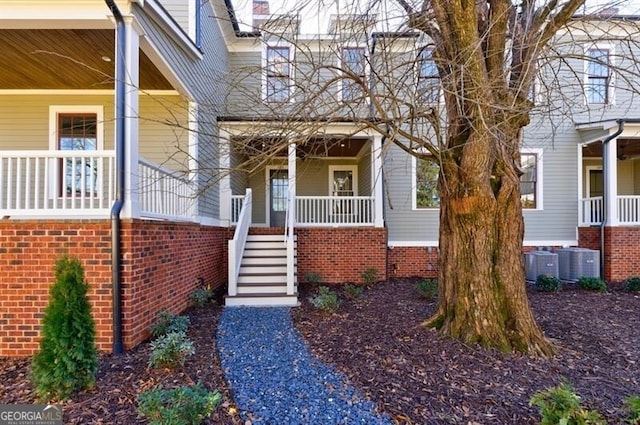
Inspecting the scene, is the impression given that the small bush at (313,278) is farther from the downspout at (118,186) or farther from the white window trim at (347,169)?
the downspout at (118,186)

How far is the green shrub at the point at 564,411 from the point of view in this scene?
236 cm

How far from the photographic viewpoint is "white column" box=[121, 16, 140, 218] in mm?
4238

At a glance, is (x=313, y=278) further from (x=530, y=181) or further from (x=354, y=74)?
(x=530, y=181)

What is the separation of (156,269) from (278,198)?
277 inches

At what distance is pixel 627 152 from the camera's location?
11.5 m

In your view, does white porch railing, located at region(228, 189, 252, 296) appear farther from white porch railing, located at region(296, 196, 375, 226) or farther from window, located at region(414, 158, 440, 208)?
window, located at region(414, 158, 440, 208)

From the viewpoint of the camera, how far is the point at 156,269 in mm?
4801

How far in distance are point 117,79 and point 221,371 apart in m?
3.57

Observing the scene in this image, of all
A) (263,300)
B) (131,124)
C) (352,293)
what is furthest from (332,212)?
(131,124)

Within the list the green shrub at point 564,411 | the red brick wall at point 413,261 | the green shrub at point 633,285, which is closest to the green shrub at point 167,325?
the green shrub at point 564,411

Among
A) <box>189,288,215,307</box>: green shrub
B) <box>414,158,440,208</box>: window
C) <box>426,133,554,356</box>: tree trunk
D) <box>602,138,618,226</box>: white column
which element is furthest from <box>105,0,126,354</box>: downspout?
<box>602,138,618,226</box>: white column

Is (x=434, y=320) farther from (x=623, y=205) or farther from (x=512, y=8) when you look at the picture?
(x=623, y=205)

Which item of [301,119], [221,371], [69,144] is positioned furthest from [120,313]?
[69,144]
